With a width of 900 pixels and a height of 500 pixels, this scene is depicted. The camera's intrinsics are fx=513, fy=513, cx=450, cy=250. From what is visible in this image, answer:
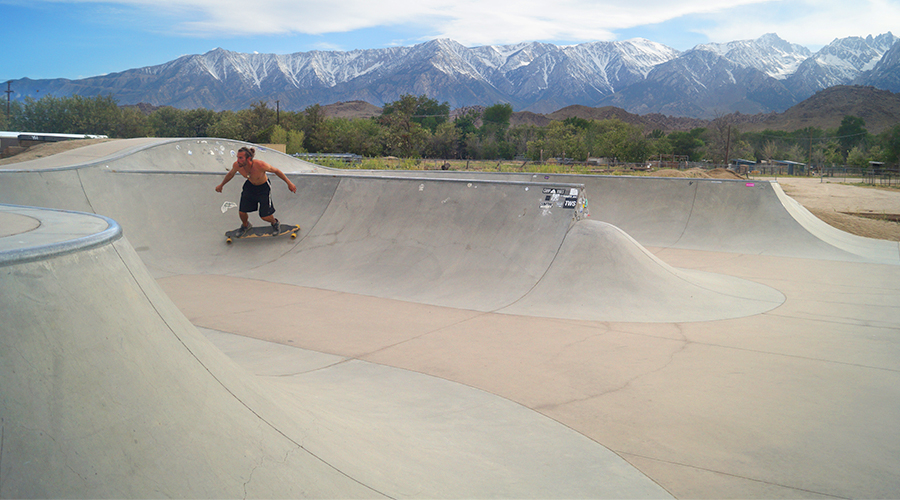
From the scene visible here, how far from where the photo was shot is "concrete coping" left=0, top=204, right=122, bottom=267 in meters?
1.80

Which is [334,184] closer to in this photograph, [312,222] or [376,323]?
[312,222]

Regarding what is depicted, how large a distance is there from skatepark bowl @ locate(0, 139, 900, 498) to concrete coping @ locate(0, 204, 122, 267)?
1 cm

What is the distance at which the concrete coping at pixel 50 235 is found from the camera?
1.80m

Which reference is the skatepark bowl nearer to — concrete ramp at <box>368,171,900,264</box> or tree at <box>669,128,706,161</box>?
concrete ramp at <box>368,171,900,264</box>

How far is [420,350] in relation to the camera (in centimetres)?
491

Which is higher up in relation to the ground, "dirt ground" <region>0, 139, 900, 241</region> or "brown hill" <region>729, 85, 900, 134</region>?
"brown hill" <region>729, 85, 900, 134</region>

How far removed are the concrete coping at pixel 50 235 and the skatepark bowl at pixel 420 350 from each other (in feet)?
0.04

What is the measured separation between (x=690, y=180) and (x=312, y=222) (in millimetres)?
8577

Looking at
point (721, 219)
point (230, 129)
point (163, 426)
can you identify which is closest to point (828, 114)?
point (230, 129)

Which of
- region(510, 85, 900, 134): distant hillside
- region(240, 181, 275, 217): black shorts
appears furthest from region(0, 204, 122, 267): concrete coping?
region(510, 85, 900, 134): distant hillside

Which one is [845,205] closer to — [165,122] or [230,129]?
[230,129]

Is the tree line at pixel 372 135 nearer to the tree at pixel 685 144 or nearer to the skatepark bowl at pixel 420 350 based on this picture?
the tree at pixel 685 144

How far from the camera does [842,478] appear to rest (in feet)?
9.15

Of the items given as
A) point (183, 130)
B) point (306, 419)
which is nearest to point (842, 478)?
point (306, 419)
